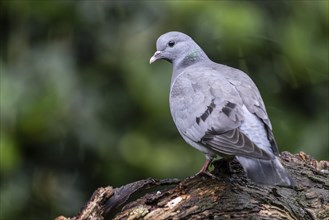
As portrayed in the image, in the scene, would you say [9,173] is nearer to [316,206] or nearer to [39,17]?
[39,17]

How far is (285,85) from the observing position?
7645 millimetres

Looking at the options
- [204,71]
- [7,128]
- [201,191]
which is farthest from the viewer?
[7,128]

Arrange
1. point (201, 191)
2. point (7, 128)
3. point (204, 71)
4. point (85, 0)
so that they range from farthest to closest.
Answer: point (85, 0) < point (7, 128) < point (204, 71) < point (201, 191)

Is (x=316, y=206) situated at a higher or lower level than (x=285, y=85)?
lower

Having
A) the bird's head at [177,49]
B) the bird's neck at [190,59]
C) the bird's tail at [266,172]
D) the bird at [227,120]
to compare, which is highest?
the bird's head at [177,49]

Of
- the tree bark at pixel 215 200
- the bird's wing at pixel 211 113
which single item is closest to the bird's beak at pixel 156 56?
the bird's wing at pixel 211 113

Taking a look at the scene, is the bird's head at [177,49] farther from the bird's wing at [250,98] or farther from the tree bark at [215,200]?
the tree bark at [215,200]

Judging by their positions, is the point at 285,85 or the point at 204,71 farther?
the point at 285,85

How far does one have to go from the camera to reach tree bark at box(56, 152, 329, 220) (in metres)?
5.43

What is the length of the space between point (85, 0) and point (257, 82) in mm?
1397

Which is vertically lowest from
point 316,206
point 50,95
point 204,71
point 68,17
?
point 316,206

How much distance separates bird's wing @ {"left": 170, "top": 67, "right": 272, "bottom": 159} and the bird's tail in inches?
2.4

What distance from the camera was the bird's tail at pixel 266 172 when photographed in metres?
5.36

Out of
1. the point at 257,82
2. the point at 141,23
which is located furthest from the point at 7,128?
the point at 257,82
